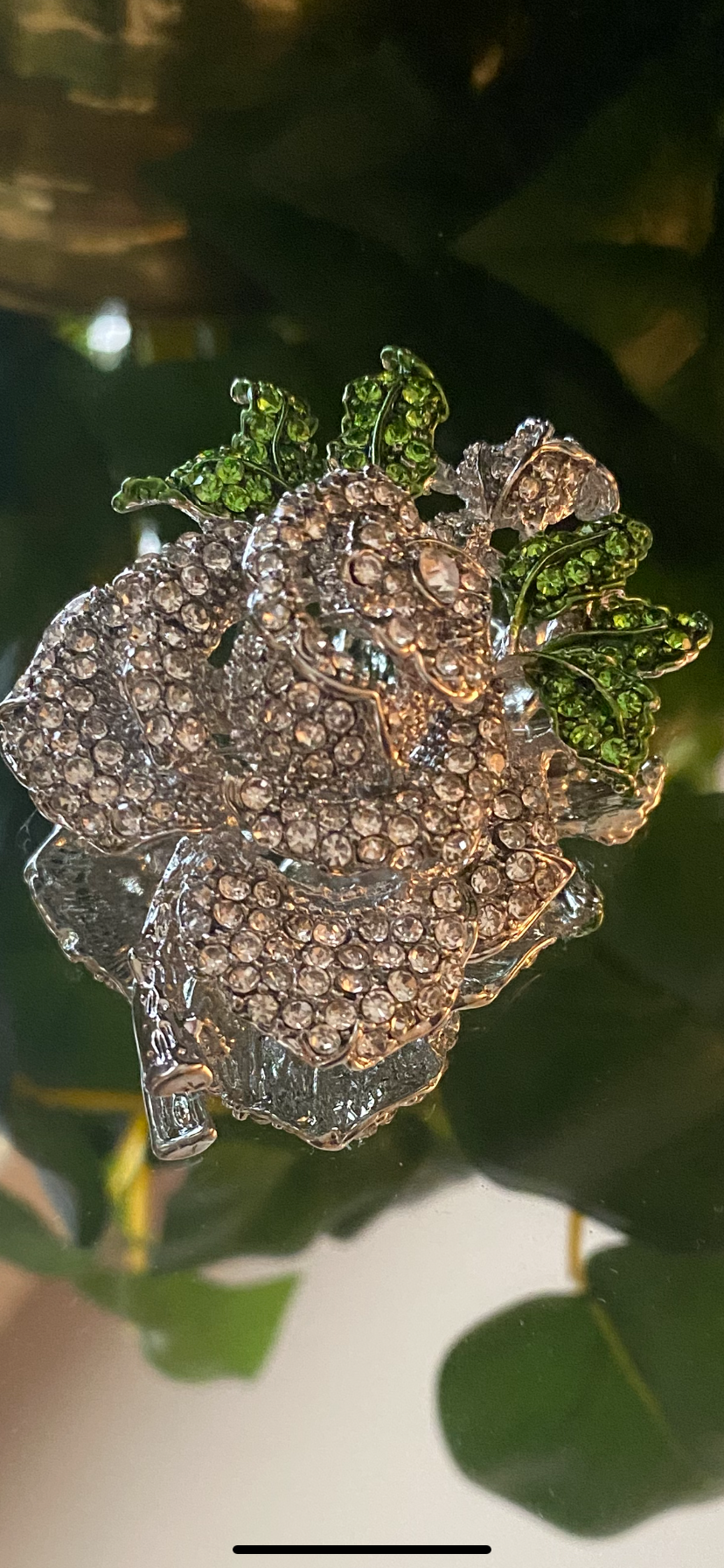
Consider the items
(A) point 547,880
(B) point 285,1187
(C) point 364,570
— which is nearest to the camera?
(C) point 364,570

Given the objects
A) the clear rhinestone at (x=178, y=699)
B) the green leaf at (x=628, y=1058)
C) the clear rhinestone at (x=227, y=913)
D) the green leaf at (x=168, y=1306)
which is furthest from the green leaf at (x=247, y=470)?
the green leaf at (x=168, y=1306)

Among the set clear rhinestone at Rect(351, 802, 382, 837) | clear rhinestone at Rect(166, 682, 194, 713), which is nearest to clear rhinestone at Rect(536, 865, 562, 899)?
clear rhinestone at Rect(351, 802, 382, 837)

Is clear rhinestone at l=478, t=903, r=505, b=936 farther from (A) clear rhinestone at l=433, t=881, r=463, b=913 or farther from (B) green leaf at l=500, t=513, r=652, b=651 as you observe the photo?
(B) green leaf at l=500, t=513, r=652, b=651

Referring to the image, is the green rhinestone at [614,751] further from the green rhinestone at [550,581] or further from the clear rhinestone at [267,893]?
the clear rhinestone at [267,893]

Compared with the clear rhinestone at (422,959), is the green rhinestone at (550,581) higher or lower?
higher

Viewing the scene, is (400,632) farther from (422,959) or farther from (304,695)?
(422,959)

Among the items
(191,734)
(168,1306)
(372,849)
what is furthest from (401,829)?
(168,1306)

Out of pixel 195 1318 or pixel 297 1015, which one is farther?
pixel 195 1318
